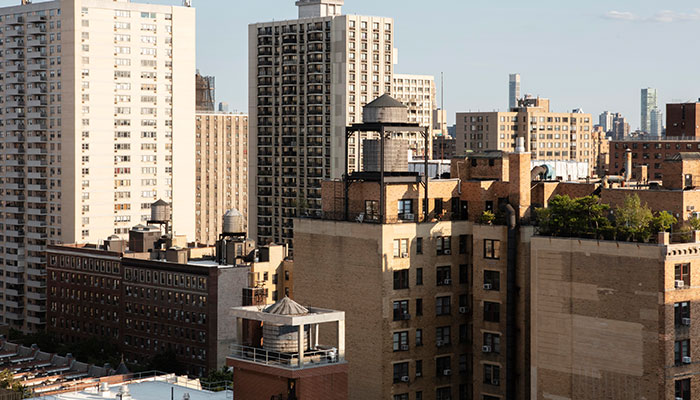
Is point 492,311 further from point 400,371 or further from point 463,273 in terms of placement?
point 400,371

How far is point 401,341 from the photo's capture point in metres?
129

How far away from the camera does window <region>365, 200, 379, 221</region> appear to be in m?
132

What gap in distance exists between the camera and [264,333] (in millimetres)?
102500

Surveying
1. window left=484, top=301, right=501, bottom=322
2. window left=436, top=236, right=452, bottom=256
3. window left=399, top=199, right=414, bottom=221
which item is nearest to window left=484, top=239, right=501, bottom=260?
window left=484, top=301, right=501, bottom=322

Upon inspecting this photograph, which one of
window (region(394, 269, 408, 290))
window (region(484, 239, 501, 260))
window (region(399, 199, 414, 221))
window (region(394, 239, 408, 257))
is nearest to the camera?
window (region(484, 239, 501, 260))

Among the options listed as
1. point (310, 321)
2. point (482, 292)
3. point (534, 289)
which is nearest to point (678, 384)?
point (534, 289)

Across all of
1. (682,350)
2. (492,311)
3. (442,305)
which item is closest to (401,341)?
(442,305)

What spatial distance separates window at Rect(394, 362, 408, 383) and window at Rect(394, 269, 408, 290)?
26.0 ft

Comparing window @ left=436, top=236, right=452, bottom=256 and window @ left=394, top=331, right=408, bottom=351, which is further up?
window @ left=436, top=236, right=452, bottom=256

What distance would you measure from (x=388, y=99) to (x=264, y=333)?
44661 millimetres

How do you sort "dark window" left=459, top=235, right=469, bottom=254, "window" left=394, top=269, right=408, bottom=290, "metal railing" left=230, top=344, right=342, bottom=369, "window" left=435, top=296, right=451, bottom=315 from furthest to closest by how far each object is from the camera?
"dark window" left=459, top=235, right=469, bottom=254 < "window" left=435, top=296, right=451, bottom=315 < "window" left=394, top=269, right=408, bottom=290 < "metal railing" left=230, top=344, right=342, bottom=369

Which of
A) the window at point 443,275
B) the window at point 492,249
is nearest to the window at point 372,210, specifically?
the window at point 443,275

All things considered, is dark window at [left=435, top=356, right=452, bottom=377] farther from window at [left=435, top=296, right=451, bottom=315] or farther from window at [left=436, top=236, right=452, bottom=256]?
window at [left=436, top=236, right=452, bottom=256]

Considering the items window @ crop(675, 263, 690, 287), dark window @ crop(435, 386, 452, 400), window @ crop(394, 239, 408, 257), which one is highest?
window @ crop(394, 239, 408, 257)
